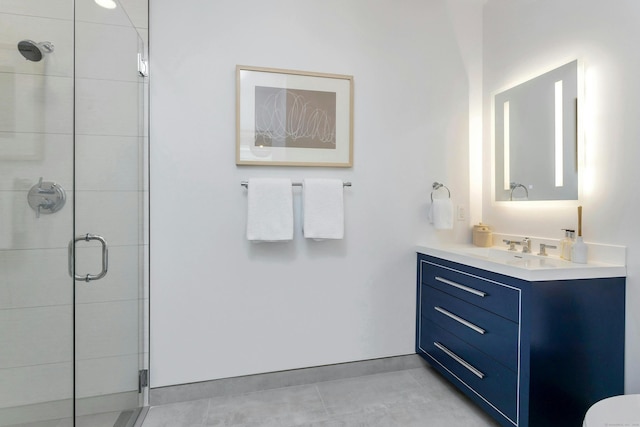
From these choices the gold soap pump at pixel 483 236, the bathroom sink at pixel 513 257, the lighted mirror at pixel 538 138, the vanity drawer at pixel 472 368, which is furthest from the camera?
the gold soap pump at pixel 483 236

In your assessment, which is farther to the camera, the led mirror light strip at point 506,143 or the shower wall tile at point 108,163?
the led mirror light strip at point 506,143

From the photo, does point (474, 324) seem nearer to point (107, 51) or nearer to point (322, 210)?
point (322, 210)

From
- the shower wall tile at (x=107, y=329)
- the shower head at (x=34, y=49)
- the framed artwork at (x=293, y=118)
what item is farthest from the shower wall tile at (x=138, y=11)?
the shower wall tile at (x=107, y=329)

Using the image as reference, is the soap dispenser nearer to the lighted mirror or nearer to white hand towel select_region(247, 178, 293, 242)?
the lighted mirror

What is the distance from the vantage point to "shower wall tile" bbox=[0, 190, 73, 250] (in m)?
A: 1.08

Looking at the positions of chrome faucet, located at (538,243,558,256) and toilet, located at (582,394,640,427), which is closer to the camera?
toilet, located at (582,394,640,427)

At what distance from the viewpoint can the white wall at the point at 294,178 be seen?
6.02ft

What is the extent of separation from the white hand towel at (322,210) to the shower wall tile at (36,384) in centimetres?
121

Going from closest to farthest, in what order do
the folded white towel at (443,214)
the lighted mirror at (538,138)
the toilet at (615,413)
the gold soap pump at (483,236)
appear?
1. the toilet at (615,413)
2. the lighted mirror at (538,138)
3. the folded white towel at (443,214)
4. the gold soap pump at (483,236)

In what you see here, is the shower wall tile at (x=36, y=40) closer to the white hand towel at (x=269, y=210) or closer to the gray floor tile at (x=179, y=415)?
the white hand towel at (x=269, y=210)

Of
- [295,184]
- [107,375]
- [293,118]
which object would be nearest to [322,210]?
[295,184]

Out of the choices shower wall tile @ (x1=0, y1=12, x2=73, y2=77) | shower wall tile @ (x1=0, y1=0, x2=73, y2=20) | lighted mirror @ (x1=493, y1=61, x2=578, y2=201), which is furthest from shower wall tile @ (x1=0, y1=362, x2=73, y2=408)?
lighted mirror @ (x1=493, y1=61, x2=578, y2=201)

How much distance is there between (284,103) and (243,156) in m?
0.41

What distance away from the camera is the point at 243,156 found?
1.90 m
